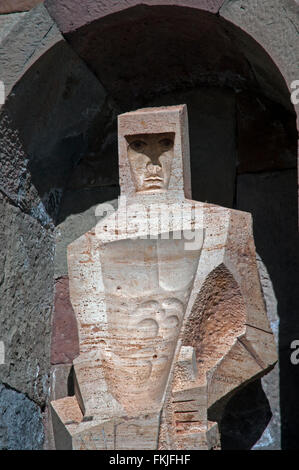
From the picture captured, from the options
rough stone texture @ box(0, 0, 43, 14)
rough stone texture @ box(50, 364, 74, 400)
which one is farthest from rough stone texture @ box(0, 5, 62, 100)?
rough stone texture @ box(50, 364, 74, 400)

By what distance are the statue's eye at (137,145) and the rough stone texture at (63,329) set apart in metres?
0.86

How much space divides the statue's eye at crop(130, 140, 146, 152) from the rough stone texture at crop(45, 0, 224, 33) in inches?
23.6

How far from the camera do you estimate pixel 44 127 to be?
15.0 feet

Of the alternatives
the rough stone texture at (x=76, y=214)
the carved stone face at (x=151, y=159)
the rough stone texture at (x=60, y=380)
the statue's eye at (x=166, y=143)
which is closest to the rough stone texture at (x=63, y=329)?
the rough stone texture at (x=60, y=380)

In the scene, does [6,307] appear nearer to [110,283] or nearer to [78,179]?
[110,283]

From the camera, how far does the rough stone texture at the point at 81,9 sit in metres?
4.29

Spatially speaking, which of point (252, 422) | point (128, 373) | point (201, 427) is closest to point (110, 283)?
point (128, 373)

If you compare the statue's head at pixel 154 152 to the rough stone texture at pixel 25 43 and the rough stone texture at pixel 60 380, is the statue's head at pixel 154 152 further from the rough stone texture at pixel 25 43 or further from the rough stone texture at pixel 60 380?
the rough stone texture at pixel 60 380

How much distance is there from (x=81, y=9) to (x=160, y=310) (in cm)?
142

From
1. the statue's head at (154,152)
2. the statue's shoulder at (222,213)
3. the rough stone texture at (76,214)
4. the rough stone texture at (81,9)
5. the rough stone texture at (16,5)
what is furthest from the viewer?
the rough stone texture at (76,214)

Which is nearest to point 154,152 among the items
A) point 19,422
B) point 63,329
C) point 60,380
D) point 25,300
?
point 25,300

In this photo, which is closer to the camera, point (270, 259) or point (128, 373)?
point (128, 373)

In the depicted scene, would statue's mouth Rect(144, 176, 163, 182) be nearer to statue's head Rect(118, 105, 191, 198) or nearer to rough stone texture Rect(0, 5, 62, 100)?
statue's head Rect(118, 105, 191, 198)

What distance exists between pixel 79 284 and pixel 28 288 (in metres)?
0.58
